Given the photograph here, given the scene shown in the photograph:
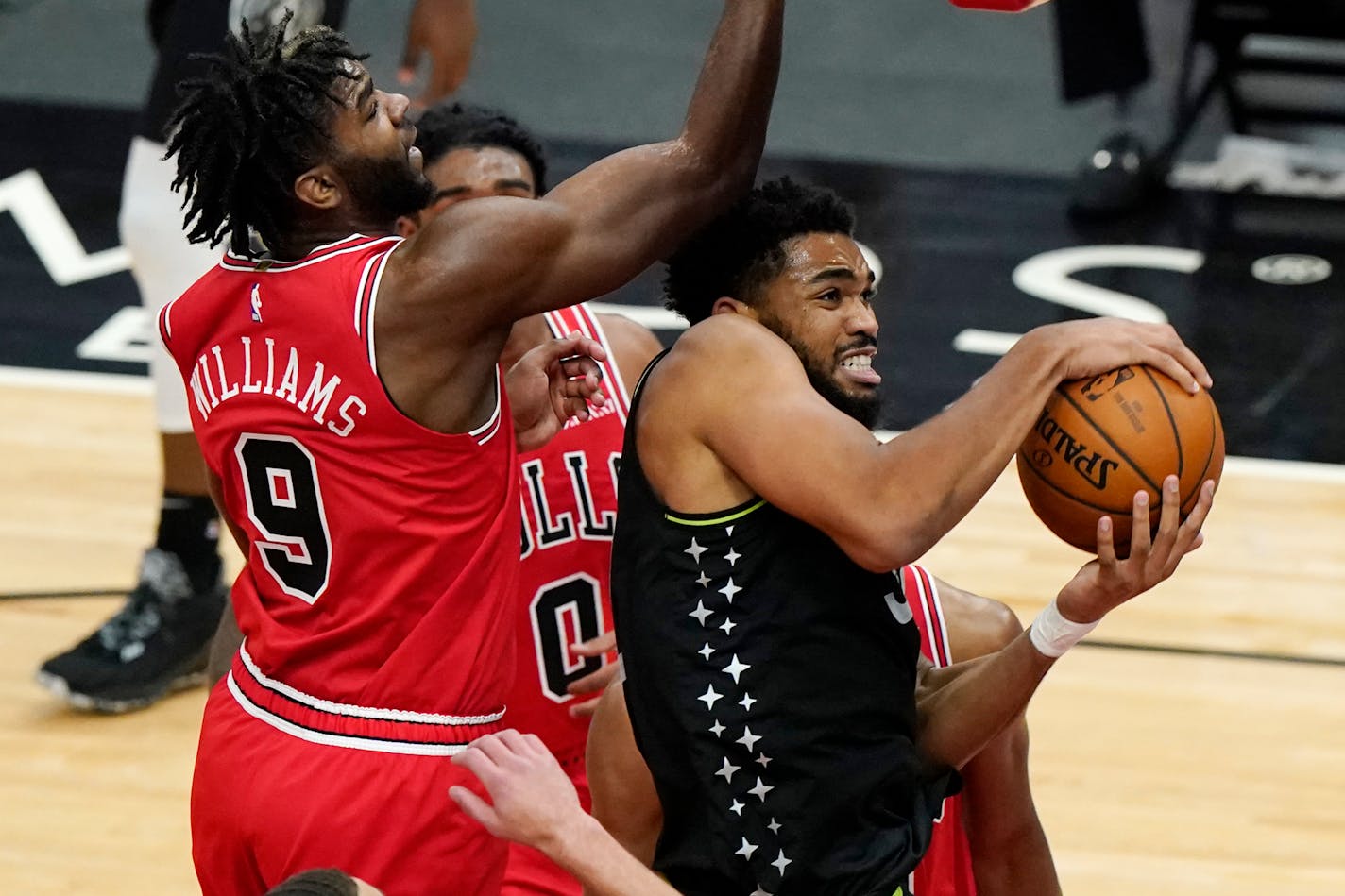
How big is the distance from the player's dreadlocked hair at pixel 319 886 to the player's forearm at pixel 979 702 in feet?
3.01

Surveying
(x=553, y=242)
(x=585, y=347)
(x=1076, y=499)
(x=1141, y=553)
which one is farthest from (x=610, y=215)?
(x=1141, y=553)

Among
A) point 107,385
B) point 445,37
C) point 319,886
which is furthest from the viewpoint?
point 107,385

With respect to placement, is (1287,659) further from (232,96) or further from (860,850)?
(232,96)

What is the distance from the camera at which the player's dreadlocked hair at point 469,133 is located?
3.79 metres

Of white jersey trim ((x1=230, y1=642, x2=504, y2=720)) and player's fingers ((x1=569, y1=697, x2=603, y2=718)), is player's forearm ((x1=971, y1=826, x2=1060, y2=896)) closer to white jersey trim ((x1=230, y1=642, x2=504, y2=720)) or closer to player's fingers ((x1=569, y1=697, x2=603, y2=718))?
player's fingers ((x1=569, y1=697, x2=603, y2=718))

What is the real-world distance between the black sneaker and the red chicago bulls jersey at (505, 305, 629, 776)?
1570 millimetres

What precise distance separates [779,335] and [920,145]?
641cm

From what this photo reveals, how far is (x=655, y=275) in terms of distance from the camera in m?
7.62

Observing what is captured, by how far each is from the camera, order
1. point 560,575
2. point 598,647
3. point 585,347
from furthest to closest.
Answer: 1. point 560,575
2. point 598,647
3. point 585,347

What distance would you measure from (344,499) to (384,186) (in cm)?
46

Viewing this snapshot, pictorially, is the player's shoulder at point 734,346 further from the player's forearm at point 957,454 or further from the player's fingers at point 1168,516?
the player's fingers at point 1168,516

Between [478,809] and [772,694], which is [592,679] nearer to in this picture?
[772,694]

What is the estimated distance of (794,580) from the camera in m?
2.71

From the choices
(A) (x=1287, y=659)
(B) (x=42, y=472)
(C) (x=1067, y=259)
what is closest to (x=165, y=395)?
(B) (x=42, y=472)
